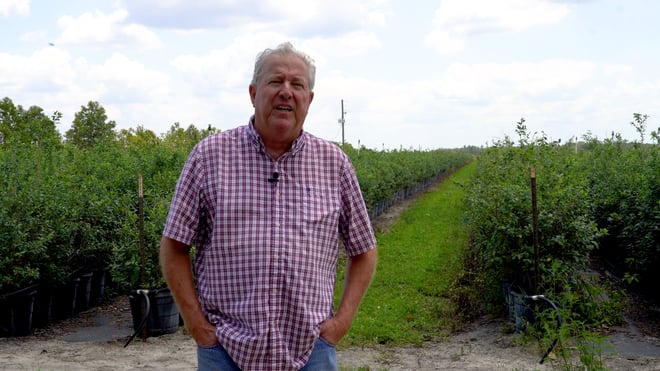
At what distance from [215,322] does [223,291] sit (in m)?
0.12

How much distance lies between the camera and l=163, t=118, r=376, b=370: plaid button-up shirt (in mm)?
2420

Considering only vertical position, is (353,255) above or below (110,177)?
below

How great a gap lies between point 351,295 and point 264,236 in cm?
46

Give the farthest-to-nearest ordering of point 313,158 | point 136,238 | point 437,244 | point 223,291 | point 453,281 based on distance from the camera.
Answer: point 437,244 < point 453,281 < point 136,238 < point 313,158 < point 223,291

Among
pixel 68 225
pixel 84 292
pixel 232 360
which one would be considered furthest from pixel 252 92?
pixel 84 292

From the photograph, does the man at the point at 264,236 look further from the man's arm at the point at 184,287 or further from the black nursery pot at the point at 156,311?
the black nursery pot at the point at 156,311

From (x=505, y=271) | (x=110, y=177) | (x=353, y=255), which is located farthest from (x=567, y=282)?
(x=110, y=177)

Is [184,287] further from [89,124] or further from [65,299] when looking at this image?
[89,124]

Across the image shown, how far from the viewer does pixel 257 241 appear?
95.4 inches

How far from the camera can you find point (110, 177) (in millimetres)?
10914

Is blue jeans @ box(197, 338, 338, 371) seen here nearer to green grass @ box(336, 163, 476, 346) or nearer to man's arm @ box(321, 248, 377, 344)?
man's arm @ box(321, 248, 377, 344)

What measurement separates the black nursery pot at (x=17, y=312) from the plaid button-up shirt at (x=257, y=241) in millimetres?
5638

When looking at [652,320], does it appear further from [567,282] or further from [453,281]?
[453,281]

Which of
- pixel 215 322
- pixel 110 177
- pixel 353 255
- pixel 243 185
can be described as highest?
pixel 110 177
